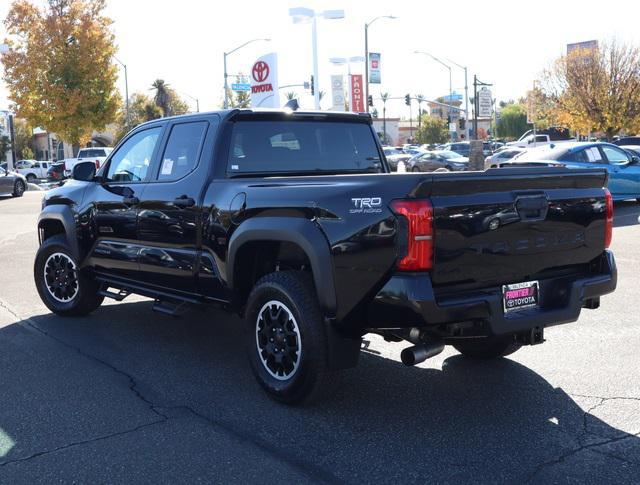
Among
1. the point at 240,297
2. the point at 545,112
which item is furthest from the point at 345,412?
the point at 545,112

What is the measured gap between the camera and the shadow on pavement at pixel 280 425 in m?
3.72

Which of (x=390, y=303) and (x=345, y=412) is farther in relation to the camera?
(x=345, y=412)

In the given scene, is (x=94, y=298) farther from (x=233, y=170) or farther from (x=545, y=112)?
(x=545, y=112)

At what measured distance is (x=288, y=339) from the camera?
4695 mm

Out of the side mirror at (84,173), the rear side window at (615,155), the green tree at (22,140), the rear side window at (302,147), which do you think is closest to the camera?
the rear side window at (302,147)

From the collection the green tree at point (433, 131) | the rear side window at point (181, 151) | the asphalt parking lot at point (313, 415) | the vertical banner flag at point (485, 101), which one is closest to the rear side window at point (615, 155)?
the asphalt parking lot at point (313, 415)

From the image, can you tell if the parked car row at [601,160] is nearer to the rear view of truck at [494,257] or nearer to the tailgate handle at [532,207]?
the rear view of truck at [494,257]

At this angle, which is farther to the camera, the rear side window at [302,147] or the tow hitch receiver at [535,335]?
the rear side window at [302,147]

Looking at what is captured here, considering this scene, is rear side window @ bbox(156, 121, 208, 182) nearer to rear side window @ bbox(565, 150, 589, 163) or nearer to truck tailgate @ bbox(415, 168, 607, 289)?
truck tailgate @ bbox(415, 168, 607, 289)

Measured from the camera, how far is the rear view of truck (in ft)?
12.7

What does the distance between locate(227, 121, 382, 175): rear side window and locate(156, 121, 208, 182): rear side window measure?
0.32 m

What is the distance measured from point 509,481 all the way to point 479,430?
693 mm

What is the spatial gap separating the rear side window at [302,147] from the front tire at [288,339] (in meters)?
1.20

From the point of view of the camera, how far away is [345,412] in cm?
460
